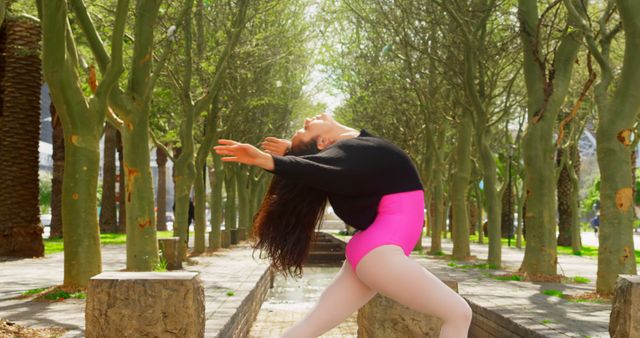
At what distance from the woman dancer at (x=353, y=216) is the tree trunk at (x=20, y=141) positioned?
15874 mm

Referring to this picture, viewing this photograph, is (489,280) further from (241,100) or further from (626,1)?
(241,100)

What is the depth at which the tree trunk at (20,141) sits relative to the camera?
18.9 m

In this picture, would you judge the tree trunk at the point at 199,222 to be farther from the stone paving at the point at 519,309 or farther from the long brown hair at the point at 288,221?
the long brown hair at the point at 288,221

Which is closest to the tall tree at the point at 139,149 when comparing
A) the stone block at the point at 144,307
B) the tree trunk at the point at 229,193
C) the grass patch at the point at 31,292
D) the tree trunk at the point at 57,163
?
the grass patch at the point at 31,292

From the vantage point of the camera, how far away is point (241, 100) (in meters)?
23.2

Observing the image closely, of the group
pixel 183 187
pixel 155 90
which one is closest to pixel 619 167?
pixel 183 187

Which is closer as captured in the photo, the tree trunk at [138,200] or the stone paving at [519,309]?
the stone paving at [519,309]

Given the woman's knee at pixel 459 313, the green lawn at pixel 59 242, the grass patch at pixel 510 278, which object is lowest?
the grass patch at pixel 510 278

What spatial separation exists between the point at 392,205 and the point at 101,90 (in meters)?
8.13

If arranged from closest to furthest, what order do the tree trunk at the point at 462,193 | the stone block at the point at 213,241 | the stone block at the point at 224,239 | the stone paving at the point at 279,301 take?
the stone paving at the point at 279,301, the tree trunk at the point at 462,193, the stone block at the point at 213,241, the stone block at the point at 224,239

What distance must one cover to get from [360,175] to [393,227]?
1.02ft

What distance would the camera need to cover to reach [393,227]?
4.07 m

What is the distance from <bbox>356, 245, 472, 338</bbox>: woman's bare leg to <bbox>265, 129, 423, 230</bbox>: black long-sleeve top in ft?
0.85

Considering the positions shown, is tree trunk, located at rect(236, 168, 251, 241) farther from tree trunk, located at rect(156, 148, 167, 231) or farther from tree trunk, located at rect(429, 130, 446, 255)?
tree trunk, located at rect(429, 130, 446, 255)
